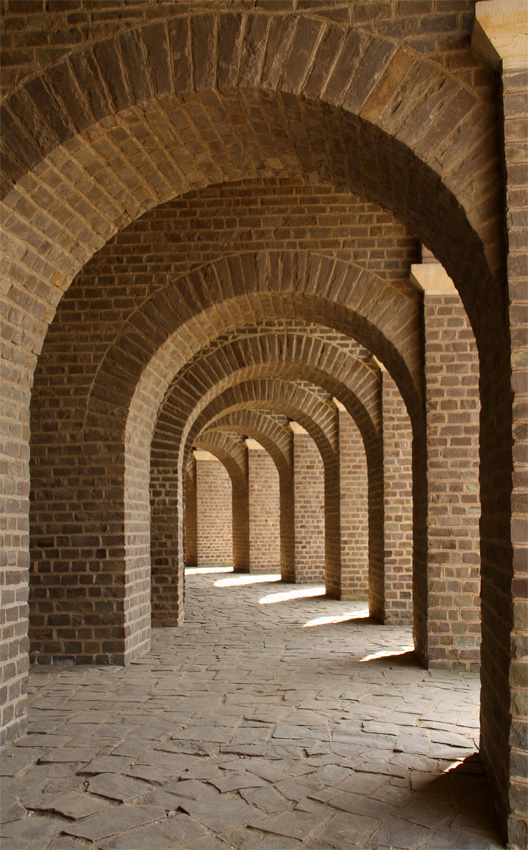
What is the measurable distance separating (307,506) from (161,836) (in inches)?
538

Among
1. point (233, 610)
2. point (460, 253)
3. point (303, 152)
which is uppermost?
point (303, 152)

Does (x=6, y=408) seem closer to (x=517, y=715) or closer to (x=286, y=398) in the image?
(x=517, y=715)

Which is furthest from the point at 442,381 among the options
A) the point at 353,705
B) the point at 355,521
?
the point at 355,521

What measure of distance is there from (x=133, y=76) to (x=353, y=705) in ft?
14.4

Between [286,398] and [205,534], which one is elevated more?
[286,398]

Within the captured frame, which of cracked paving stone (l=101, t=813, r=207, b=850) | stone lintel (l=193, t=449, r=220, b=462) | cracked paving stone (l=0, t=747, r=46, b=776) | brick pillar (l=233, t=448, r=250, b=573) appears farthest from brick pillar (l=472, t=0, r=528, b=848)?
stone lintel (l=193, t=449, r=220, b=462)

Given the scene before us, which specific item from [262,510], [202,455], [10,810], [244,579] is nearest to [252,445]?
[262,510]

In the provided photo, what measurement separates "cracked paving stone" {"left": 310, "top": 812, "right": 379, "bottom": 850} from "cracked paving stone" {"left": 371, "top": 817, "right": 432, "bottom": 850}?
5cm

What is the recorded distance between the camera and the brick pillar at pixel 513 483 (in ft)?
10.7

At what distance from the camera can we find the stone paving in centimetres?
340

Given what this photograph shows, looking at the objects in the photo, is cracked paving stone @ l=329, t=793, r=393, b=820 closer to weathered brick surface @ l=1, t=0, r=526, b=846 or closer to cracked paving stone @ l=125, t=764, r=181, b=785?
weathered brick surface @ l=1, t=0, r=526, b=846

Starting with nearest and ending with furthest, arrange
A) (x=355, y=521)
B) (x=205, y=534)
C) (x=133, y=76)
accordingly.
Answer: (x=133, y=76) < (x=355, y=521) < (x=205, y=534)

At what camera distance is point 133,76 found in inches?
156

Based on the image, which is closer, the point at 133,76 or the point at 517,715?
the point at 517,715
